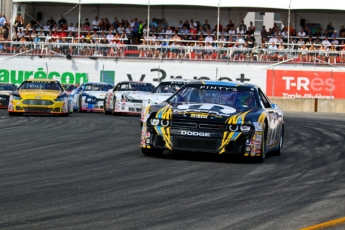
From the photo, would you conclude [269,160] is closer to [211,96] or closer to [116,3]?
[211,96]

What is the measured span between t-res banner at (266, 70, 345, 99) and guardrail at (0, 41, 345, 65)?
1.84 feet

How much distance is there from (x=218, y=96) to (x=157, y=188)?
170 inches

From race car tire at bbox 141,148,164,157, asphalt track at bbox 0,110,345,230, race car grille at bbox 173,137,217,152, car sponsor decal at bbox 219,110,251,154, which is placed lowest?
asphalt track at bbox 0,110,345,230

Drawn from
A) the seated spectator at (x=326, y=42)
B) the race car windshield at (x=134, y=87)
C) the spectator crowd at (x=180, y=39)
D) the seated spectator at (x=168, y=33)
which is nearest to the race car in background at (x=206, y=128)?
the race car windshield at (x=134, y=87)

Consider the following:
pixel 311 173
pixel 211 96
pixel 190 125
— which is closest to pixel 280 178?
pixel 311 173

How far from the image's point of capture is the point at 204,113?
12383 millimetres

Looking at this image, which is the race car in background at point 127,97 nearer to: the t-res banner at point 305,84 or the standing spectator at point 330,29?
the t-res banner at point 305,84

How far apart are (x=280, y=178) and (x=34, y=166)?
10.3 ft

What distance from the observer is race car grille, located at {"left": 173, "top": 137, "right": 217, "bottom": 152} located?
12.3m

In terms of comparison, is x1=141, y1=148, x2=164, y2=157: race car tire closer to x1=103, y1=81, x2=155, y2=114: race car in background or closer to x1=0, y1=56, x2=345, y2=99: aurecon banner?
x1=103, y1=81, x2=155, y2=114: race car in background

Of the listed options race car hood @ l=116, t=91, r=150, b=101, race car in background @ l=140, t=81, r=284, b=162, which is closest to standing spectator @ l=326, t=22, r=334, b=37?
race car hood @ l=116, t=91, r=150, b=101

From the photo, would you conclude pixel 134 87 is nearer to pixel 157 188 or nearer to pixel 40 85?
pixel 40 85

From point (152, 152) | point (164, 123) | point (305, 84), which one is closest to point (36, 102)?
point (152, 152)

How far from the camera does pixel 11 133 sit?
57.6ft
